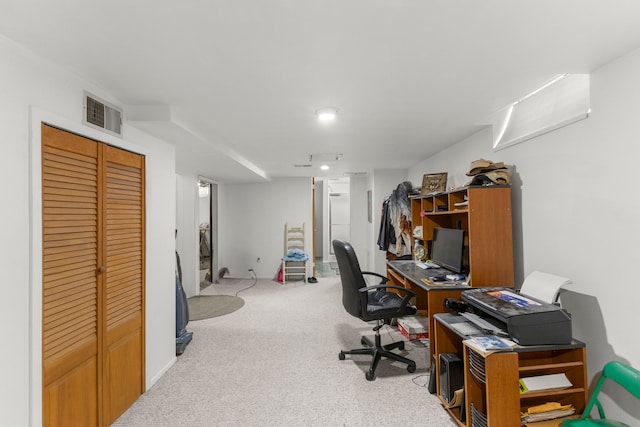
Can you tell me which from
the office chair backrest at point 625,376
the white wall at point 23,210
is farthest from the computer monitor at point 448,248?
the white wall at point 23,210

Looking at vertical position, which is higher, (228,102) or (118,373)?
(228,102)

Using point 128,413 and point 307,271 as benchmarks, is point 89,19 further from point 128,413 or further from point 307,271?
point 307,271

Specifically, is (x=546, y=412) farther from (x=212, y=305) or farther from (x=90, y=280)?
(x=212, y=305)

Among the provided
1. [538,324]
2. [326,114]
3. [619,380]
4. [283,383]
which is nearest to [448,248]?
[538,324]

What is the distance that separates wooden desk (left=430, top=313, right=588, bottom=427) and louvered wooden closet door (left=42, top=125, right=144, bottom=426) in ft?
7.67

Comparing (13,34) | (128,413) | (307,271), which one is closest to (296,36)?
(13,34)

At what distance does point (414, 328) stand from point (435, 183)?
162 centimetres

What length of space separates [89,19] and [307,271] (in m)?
5.56

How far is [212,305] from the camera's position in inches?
187

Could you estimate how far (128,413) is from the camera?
219 cm

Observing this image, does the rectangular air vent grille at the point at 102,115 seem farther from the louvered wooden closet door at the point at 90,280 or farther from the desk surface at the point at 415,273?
the desk surface at the point at 415,273

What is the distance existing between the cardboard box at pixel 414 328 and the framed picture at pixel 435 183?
1.46 meters

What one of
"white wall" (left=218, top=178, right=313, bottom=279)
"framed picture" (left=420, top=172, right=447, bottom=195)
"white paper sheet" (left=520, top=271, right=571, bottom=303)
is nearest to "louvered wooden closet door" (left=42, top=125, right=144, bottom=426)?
"white paper sheet" (left=520, top=271, right=571, bottom=303)

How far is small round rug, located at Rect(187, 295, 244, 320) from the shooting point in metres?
4.33
